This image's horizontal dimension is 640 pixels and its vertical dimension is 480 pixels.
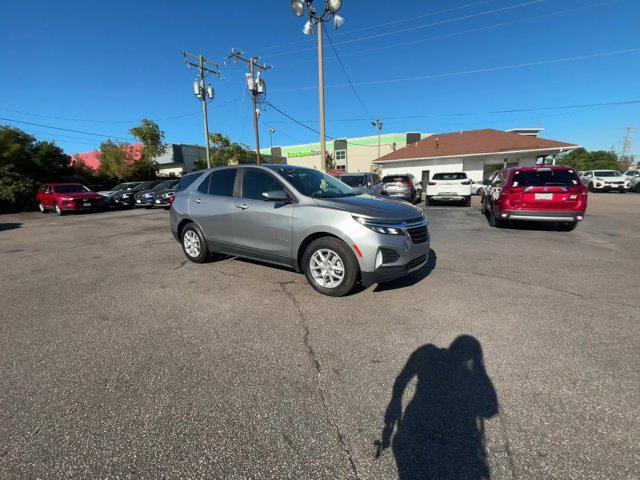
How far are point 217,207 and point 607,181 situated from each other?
2842cm

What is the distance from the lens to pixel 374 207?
12.8ft

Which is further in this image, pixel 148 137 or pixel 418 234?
pixel 148 137

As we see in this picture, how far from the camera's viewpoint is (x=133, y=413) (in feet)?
6.69

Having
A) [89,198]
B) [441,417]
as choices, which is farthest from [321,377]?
[89,198]

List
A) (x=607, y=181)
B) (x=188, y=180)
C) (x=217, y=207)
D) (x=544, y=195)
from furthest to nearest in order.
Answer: (x=607, y=181) → (x=544, y=195) → (x=188, y=180) → (x=217, y=207)

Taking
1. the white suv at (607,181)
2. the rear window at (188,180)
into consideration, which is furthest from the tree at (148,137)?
the white suv at (607,181)

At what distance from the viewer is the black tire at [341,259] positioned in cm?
366

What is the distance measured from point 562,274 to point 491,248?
1.77 metres

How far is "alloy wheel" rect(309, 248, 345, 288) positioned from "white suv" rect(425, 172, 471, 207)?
11.7 metres

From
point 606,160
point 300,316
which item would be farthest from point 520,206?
point 606,160

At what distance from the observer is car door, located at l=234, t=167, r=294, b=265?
4.19 meters

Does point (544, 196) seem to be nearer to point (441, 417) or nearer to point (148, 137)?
point (441, 417)

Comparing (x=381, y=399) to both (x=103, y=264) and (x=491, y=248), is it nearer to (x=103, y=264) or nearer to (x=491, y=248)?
(x=491, y=248)

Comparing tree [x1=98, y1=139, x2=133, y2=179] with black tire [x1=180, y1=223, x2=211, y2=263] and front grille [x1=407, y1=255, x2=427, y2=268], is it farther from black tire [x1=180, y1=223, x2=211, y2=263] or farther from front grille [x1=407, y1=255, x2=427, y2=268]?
front grille [x1=407, y1=255, x2=427, y2=268]
